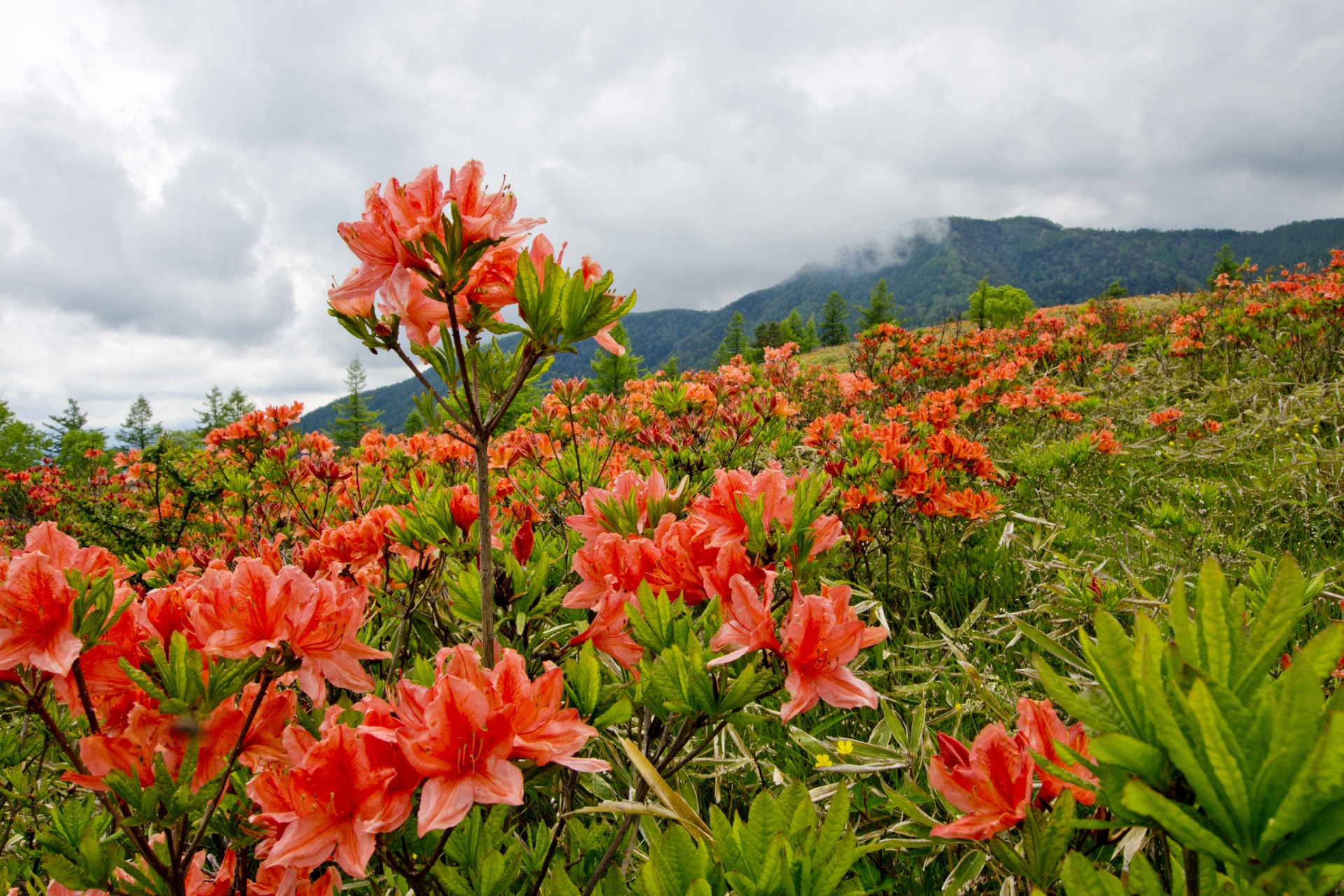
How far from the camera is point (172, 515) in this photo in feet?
16.7

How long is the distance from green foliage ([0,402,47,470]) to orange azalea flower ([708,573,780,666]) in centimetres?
3220

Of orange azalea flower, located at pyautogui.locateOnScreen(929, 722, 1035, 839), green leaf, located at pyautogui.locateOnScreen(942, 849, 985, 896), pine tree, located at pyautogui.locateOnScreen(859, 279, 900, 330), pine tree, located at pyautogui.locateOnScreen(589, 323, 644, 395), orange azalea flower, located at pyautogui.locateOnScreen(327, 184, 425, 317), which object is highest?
pine tree, located at pyautogui.locateOnScreen(859, 279, 900, 330)

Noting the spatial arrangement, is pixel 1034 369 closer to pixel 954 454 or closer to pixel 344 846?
pixel 954 454

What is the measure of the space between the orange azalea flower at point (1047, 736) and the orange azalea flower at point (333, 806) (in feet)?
2.67

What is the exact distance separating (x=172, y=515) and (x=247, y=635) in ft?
18.1

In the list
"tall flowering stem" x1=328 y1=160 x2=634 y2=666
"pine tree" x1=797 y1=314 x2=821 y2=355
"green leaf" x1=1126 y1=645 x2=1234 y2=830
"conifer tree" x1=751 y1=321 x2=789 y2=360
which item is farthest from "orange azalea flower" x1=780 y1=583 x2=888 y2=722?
"pine tree" x1=797 y1=314 x2=821 y2=355

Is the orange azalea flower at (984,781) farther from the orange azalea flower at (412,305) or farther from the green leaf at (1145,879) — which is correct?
the orange azalea flower at (412,305)

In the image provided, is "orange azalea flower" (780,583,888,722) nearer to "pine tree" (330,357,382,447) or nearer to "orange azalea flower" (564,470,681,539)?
"orange azalea flower" (564,470,681,539)

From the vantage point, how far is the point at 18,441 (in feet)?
79.3

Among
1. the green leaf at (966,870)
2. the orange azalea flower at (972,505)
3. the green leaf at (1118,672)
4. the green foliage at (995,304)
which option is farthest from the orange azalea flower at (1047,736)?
the green foliage at (995,304)

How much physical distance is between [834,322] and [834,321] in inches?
9.8

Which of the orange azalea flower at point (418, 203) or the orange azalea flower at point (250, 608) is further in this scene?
the orange azalea flower at point (418, 203)

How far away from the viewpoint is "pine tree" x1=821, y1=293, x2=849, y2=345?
47781 mm

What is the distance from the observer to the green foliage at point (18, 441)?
76.4ft
